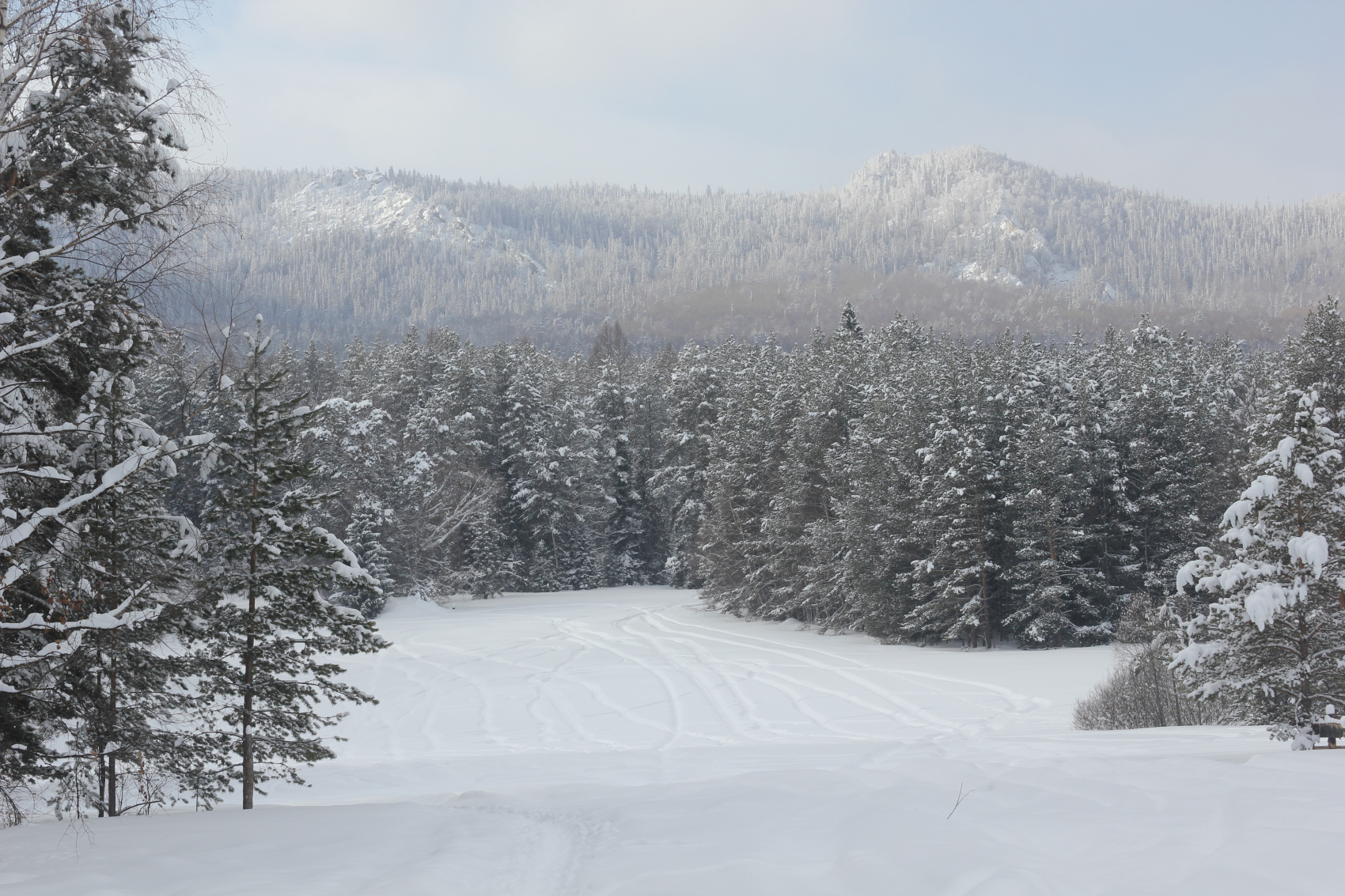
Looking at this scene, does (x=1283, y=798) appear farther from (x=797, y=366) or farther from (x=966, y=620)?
(x=797, y=366)

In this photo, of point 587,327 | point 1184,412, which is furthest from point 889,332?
point 587,327

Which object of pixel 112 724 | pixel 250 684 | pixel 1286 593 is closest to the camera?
pixel 112 724

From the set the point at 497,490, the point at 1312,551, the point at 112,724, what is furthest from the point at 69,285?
the point at 497,490

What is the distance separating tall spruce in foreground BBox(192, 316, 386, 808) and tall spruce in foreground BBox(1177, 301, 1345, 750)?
31.9 feet

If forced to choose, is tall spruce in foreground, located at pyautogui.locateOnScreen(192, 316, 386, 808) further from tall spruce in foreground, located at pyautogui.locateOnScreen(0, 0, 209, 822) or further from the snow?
the snow

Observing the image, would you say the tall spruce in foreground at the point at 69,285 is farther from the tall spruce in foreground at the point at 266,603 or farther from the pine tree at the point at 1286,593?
the pine tree at the point at 1286,593

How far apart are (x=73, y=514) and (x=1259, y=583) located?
38.1 ft

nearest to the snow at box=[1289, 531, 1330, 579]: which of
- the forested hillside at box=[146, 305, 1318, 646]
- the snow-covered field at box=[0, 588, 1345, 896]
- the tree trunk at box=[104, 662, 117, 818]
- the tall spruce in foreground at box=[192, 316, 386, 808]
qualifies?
the snow-covered field at box=[0, 588, 1345, 896]

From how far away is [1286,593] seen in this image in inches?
368

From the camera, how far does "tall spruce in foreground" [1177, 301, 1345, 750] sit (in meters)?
9.51

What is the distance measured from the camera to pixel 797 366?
140ft

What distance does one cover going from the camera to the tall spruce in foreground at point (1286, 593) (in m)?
9.51

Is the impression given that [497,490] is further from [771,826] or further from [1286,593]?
[771,826]

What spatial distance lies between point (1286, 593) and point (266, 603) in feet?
37.5
